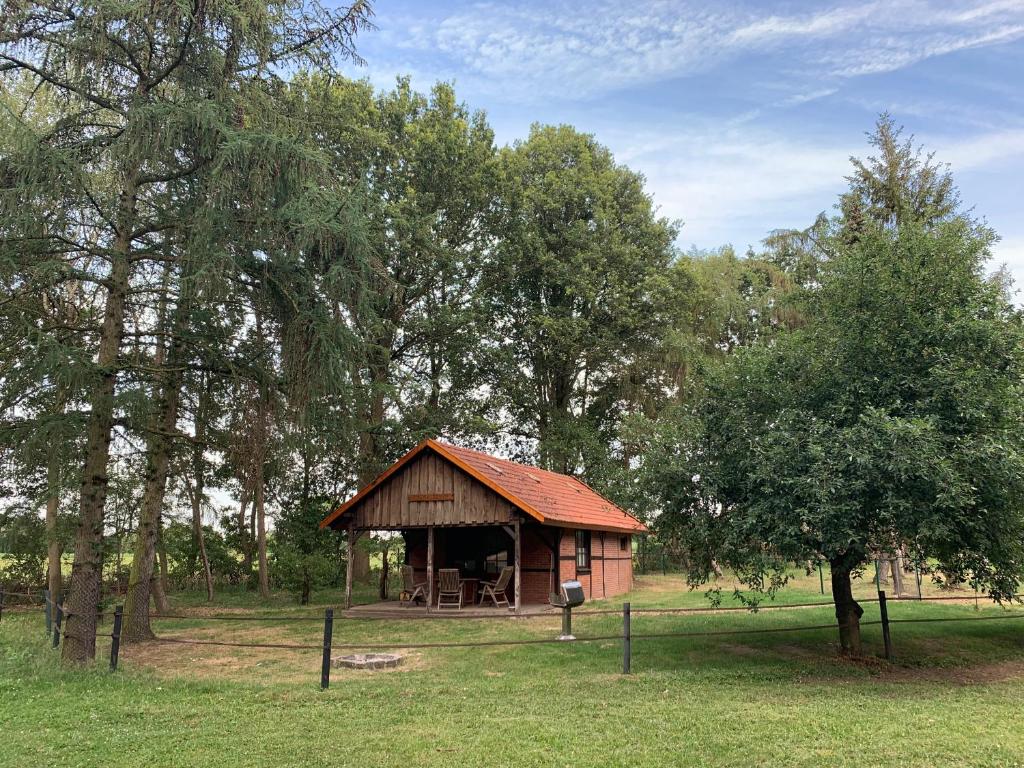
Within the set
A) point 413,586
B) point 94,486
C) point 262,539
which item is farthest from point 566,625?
point 262,539

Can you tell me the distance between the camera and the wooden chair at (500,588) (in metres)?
17.5

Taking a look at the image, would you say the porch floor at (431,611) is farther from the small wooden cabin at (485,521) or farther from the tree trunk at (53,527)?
the tree trunk at (53,527)

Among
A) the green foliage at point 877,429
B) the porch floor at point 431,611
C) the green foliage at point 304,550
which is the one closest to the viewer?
the green foliage at point 877,429

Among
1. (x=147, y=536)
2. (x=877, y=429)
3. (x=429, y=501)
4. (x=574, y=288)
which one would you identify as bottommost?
(x=147, y=536)

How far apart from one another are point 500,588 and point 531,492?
2644 mm

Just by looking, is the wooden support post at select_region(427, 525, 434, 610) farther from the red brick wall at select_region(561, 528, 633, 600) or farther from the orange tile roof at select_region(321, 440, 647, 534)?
the red brick wall at select_region(561, 528, 633, 600)

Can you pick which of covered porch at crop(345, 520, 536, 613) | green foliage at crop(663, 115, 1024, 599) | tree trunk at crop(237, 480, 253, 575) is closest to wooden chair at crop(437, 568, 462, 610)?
covered porch at crop(345, 520, 536, 613)

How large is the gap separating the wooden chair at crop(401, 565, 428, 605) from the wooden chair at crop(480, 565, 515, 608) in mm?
1602

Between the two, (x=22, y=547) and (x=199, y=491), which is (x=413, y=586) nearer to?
(x=199, y=491)

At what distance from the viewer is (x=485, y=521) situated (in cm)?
1667

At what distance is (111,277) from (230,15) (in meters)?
3.90

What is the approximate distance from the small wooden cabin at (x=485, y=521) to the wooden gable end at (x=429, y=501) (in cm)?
2

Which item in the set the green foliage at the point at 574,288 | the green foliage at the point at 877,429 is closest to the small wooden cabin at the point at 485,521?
the green foliage at the point at 877,429

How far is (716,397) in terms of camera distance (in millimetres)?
10945
